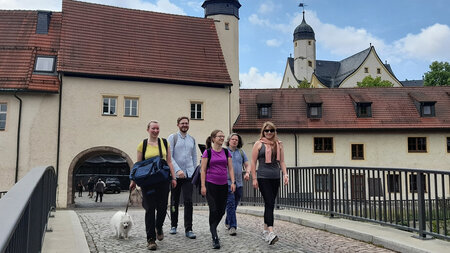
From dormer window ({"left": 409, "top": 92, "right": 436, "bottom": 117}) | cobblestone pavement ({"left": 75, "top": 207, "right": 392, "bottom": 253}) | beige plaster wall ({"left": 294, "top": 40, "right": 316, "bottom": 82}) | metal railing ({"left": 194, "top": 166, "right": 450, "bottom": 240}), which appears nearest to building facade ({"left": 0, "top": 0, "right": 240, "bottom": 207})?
dormer window ({"left": 409, "top": 92, "right": 436, "bottom": 117})

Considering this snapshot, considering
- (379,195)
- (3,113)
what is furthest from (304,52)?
(379,195)

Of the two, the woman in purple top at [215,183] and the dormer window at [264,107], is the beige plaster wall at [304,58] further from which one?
the woman in purple top at [215,183]

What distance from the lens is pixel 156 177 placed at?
5891 millimetres

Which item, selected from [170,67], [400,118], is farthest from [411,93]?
[170,67]

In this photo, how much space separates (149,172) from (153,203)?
520mm

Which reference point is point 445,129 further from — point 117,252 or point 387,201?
point 117,252

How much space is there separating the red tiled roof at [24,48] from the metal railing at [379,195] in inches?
651

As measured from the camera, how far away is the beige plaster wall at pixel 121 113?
Answer: 22.5m

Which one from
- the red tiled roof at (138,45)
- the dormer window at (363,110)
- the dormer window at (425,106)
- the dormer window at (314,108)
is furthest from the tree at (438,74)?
the red tiled roof at (138,45)

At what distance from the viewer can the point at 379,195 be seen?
6.95 m

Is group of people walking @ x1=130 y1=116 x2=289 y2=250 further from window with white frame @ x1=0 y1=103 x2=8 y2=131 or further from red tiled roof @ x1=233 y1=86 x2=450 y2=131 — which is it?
red tiled roof @ x1=233 y1=86 x2=450 y2=131

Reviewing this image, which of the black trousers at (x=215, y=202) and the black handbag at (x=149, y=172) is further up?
the black handbag at (x=149, y=172)

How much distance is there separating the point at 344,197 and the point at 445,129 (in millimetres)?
24748

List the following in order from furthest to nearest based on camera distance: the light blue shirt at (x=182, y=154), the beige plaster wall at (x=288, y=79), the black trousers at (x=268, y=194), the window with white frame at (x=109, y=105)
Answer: the beige plaster wall at (x=288, y=79)
the window with white frame at (x=109, y=105)
the light blue shirt at (x=182, y=154)
the black trousers at (x=268, y=194)
